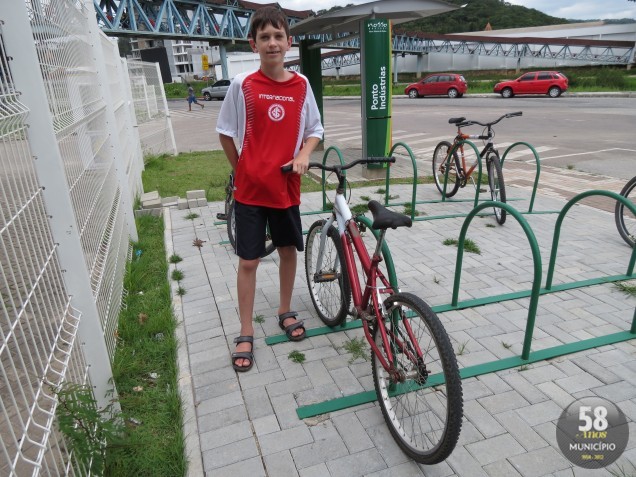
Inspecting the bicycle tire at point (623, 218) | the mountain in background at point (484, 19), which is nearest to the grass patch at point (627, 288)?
the bicycle tire at point (623, 218)

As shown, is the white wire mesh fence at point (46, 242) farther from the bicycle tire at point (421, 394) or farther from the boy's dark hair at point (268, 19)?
the bicycle tire at point (421, 394)

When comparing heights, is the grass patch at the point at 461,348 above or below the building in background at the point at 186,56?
below

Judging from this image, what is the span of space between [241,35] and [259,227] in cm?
5370

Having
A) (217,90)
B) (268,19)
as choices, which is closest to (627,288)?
(268,19)

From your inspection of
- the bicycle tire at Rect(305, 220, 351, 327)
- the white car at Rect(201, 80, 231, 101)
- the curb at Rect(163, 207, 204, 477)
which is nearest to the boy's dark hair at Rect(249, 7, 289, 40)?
the bicycle tire at Rect(305, 220, 351, 327)

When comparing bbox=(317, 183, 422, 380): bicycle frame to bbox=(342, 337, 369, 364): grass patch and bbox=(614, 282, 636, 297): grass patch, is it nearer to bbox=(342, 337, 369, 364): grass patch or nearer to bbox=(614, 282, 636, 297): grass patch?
bbox=(342, 337, 369, 364): grass patch

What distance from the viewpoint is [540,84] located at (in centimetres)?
2642

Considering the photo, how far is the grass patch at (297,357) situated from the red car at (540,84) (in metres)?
27.9

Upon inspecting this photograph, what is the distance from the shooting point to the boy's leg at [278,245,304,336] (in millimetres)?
3369

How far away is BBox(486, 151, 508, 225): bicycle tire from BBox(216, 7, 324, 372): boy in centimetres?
361

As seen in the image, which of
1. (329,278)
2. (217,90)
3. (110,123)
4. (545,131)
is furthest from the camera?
(217,90)

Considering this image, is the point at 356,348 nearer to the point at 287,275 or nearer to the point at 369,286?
the point at 287,275

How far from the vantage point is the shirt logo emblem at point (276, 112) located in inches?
111

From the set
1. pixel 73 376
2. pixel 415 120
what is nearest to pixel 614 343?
pixel 73 376
